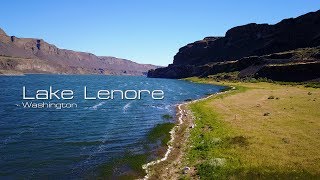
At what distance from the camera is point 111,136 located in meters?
49.5

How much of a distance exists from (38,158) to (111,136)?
13.7m

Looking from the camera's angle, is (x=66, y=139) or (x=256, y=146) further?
(x=66, y=139)

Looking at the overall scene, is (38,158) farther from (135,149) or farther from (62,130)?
(62,130)

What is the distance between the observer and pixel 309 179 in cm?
2814

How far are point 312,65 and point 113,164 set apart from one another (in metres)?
148

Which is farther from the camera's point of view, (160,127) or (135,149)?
(160,127)

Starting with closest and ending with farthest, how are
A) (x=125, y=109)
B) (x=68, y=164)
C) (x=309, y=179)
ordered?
1. (x=309, y=179)
2. (x=68, y=164)
3. (x=125, y=109)

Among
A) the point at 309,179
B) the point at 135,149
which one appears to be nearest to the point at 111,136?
the point at 135,149

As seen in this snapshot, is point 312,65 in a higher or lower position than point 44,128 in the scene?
higher

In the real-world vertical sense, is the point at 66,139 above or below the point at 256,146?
below

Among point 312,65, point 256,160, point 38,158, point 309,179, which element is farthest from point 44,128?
point 312,65

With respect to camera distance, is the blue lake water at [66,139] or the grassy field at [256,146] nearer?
the grassy field at [256,146]

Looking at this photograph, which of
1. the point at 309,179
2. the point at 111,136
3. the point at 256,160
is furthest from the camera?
the point at 111,136

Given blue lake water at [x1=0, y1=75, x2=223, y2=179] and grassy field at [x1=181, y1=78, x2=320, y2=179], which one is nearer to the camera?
Answer: grassy field at [x1=181, y1=78, x2=320, y2=179]
